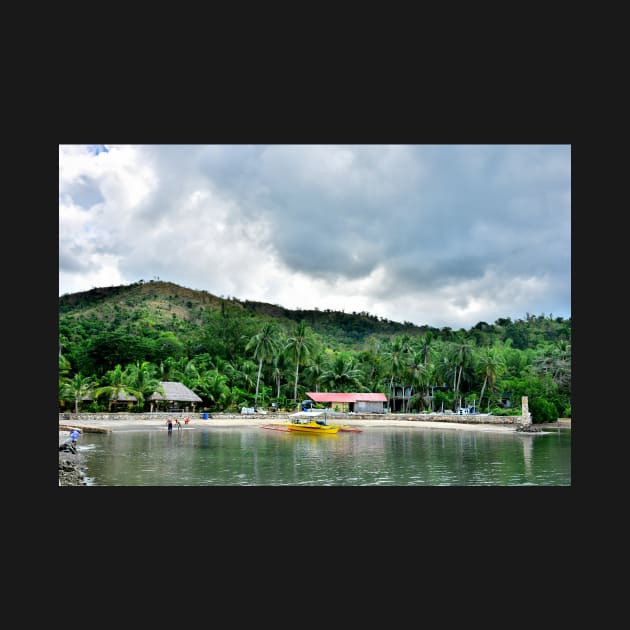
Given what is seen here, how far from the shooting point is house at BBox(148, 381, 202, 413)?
3454cm

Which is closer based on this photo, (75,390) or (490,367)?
(75,390)

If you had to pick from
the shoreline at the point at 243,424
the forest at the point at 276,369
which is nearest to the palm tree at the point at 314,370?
the forest at the point at 276,369

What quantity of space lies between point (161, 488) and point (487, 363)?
34.9 metres

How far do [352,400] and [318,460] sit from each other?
2413 cm

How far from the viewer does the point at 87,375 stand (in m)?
37.1

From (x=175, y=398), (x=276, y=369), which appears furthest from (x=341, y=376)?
(x=175, y=398)

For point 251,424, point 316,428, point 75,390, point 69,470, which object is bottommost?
point 251,424

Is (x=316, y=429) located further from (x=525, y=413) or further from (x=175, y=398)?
(x=525, y=413)

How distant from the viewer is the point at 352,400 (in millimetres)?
41125

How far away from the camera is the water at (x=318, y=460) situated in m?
13.3

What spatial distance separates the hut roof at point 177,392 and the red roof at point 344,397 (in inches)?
357

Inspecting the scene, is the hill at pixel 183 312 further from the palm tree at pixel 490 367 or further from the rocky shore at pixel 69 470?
the rocky shore at pixel 69 470

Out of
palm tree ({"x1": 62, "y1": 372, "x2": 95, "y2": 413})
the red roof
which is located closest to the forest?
palm tree ({"x1": 62, "y1": 372, "x2": 95, "y2": 413})

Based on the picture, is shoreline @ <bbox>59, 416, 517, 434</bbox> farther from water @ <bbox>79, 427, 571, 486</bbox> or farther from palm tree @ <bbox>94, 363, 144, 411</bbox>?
palm tree @ <bbox>94, 363, 144, 411</bbox>
